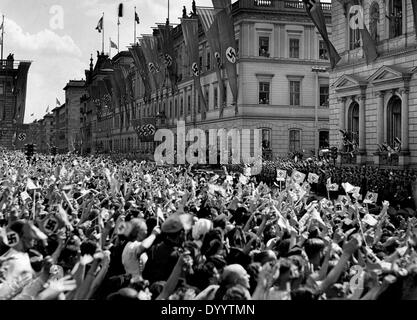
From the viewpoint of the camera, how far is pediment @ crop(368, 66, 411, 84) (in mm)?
26719

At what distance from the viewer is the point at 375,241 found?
323 inches

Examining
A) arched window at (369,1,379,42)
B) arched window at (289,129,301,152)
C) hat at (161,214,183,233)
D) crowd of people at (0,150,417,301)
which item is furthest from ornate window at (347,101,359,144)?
hat at (161,214,183,233)

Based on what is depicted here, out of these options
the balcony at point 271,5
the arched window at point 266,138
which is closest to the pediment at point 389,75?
the arched window at point 266,138

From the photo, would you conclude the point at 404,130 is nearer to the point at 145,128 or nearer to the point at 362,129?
the point at 362,129

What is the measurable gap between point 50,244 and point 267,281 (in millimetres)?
3286

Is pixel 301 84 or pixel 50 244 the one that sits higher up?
pixel 301 84

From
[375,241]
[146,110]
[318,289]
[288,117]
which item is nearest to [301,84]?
[288,117]

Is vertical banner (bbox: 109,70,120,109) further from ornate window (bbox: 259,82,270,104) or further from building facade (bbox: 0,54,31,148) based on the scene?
building facade (bbox: 0,54,31,148)

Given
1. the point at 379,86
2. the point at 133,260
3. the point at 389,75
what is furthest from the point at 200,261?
the point at 379,86

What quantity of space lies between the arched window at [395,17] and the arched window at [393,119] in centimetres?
289

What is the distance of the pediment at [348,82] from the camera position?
29.9 metres

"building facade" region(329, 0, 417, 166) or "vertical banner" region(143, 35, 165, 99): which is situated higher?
"vertical banner" region(143, 35, 165, 99)

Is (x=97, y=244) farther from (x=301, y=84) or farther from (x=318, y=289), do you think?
(x=301, y=84)

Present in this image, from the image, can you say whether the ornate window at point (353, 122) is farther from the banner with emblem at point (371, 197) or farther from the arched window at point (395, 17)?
the banner with emblem at point (371, 197)
